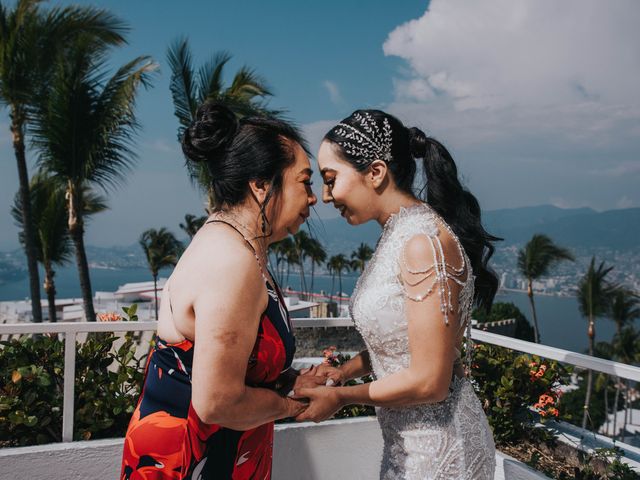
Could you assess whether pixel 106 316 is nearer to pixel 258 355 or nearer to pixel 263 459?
pixel 263 459

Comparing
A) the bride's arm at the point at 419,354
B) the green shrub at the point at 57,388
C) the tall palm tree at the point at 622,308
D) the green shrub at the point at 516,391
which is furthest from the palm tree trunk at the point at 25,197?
the tall palm tree at the point at 622,308

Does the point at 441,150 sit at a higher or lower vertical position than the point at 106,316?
higher

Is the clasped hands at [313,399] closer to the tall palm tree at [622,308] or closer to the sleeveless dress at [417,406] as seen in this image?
the sleeveless dress at [417,406]

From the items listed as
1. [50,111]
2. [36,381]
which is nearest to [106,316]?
[36,381]

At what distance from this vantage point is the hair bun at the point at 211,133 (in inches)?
55.1

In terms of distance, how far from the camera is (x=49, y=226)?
66.4ft

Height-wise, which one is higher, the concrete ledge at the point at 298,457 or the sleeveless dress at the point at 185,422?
the sleeveless dress at the point at 185,422

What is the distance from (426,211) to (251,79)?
13.2 metres

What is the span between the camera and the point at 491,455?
5.33 feet

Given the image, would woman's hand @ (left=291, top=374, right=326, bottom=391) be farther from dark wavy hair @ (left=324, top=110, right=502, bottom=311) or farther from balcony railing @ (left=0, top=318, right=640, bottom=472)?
balcony railing @ (left=0, top=318, right=640, bottom=472)

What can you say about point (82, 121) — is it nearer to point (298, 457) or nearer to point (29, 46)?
point (29, 46)

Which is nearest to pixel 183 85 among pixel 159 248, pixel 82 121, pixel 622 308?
pixel 82 121

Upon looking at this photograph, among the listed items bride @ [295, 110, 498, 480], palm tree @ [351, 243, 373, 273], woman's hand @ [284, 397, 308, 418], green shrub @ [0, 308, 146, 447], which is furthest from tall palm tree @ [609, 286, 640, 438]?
woman's hand @ [284, 397, 308, 418]

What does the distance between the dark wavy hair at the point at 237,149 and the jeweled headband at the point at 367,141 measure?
23 cm
